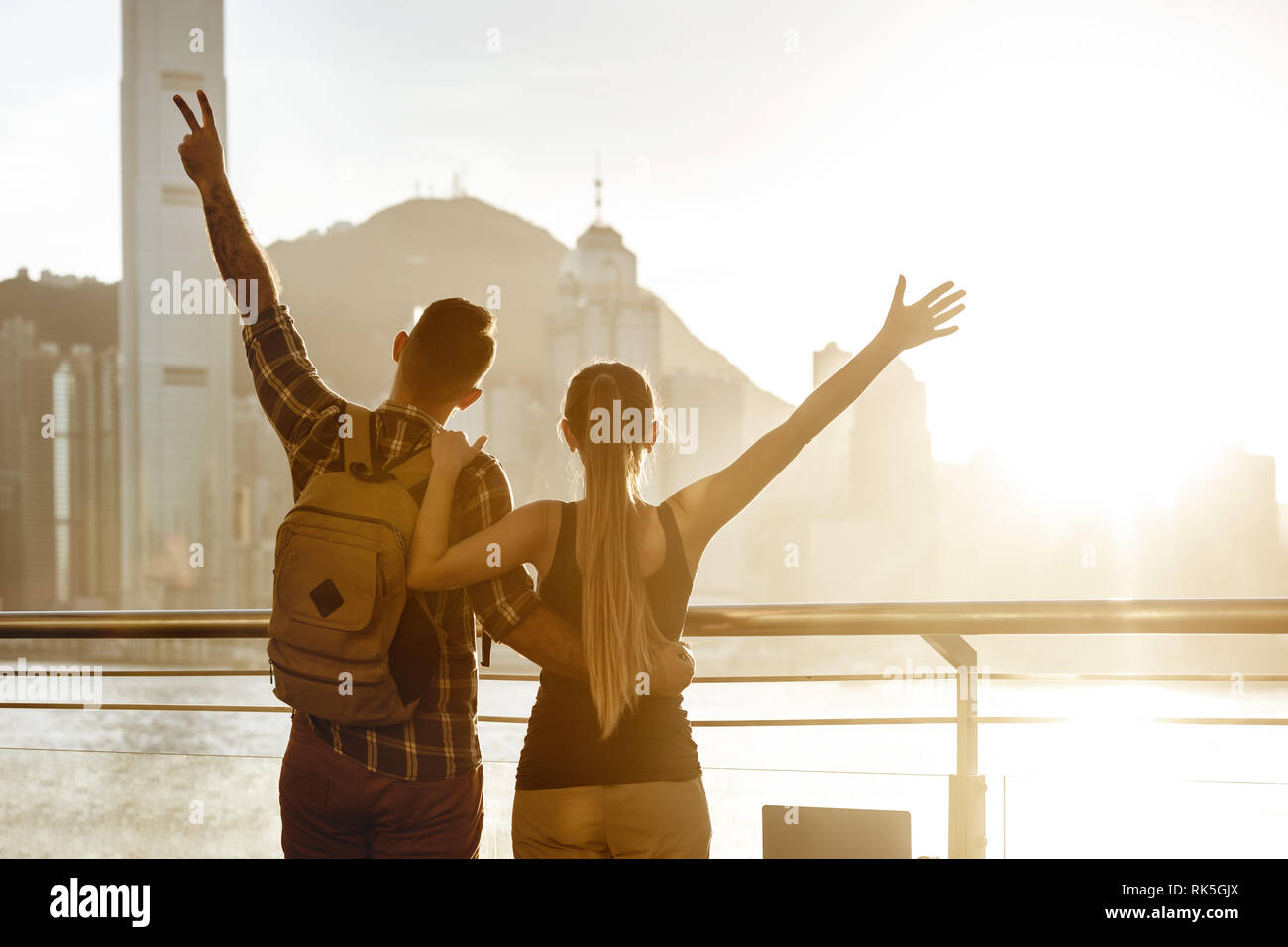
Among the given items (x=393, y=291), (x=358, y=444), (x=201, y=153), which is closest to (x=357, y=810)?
(x=358, y=444)

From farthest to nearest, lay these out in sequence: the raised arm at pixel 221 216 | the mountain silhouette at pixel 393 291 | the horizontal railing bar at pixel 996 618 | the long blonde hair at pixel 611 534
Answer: the mountain silhouette at pixel 393 291, the horizontal railing bar at pixel 996 618, the raised arm at pixel 221 216, the long blonde hair at pixel 611 534

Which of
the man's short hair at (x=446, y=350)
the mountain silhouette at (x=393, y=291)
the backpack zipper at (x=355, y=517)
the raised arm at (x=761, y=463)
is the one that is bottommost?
the backpack zipper at (x=355, y=517)

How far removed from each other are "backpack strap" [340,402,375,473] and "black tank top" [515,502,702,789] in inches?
12.3

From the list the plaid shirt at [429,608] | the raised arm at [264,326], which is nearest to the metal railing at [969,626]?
the plaid shirt at [429,608]

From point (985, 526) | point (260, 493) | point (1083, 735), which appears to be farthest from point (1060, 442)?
point (1083, 735)

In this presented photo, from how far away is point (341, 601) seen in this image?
5.11 ft

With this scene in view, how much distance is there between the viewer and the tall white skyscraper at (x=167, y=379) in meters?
71.6

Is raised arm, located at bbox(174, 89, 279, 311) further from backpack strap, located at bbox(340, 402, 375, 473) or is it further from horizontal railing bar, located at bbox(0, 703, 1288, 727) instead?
horizontal railing bar, located at bbox(0, 703, 1288, 727)

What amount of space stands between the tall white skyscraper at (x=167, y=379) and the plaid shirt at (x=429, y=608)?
73406 millimetres

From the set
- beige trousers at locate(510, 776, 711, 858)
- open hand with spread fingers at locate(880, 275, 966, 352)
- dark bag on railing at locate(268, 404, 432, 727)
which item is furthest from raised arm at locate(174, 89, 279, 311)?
open hand with spread fingers at locate(880, 275, 966, 352)

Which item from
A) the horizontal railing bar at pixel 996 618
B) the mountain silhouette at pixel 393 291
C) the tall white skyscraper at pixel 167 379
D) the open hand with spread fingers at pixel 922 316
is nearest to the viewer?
the open hand with spread fingers at pixel 922 316

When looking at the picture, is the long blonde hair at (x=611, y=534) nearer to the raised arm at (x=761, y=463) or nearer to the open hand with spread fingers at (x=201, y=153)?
the raised arm at (x=761, y=463)
